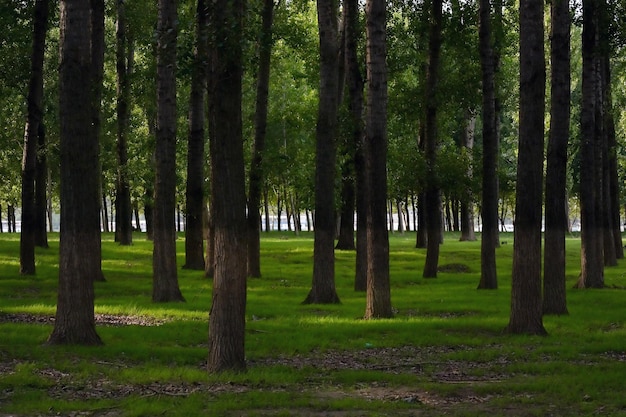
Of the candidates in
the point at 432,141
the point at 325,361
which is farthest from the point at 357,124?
the point at 325,361

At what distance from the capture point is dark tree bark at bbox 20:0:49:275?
87.0ft

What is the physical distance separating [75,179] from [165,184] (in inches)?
294

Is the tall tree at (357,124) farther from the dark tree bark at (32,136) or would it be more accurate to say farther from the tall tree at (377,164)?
the dark tree bark at (32,136)

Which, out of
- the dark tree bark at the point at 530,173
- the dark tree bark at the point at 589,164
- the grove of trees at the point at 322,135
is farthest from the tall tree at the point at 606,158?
the dark tree bark at the point at 530,173

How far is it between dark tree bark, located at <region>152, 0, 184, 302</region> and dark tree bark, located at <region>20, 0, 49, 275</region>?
6740 millimetres

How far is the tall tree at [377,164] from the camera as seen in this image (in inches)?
728

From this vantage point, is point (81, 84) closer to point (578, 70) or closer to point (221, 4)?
point (221, 4)

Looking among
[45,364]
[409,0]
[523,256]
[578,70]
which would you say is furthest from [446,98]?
[578,70]

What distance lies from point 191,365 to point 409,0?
59.7ft

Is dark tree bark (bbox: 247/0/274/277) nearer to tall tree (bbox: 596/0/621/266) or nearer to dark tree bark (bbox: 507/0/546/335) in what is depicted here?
dark tree bark (bbox: 507/0/546/335)

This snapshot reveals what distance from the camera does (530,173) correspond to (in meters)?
16.2

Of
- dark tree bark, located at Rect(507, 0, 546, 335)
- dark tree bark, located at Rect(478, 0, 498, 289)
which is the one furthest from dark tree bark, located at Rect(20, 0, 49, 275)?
dark tree bark, located at Rect(507, 0, 546, 335)

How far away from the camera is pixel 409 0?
93.2ft

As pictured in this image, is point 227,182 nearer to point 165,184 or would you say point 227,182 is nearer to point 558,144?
point 558,144
